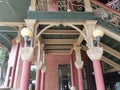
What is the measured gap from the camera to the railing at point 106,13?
243 inches

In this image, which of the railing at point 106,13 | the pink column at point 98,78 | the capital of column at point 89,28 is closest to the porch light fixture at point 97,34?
the capital of column at point 89,28

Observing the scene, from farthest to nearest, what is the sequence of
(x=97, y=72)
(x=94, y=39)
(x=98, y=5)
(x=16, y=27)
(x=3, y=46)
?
1. (x=3, y=46)
2. (x=16, y=27)
3. (x=98, y=5)
4. (x=94, y=39)
5. (x=97, y=72)

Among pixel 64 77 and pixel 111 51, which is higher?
pixel 111 51

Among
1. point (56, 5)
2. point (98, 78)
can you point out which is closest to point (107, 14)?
point (56, 5)

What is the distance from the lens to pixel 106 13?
6480mm

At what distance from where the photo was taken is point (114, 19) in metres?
6.30

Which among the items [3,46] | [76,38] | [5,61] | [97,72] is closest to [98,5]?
[76,38]

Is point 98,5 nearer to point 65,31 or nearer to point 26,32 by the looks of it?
point 65,31

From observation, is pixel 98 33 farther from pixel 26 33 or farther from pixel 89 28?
pixel 26 33

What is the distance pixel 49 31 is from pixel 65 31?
0.67m

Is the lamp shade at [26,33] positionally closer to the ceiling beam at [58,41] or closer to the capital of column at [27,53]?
the capital of column at [27,53]

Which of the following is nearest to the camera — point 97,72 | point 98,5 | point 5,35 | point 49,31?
point 97,72

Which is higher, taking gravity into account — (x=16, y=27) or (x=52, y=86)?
(x=16, y=27)

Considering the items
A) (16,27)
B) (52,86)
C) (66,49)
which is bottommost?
(52,86)
